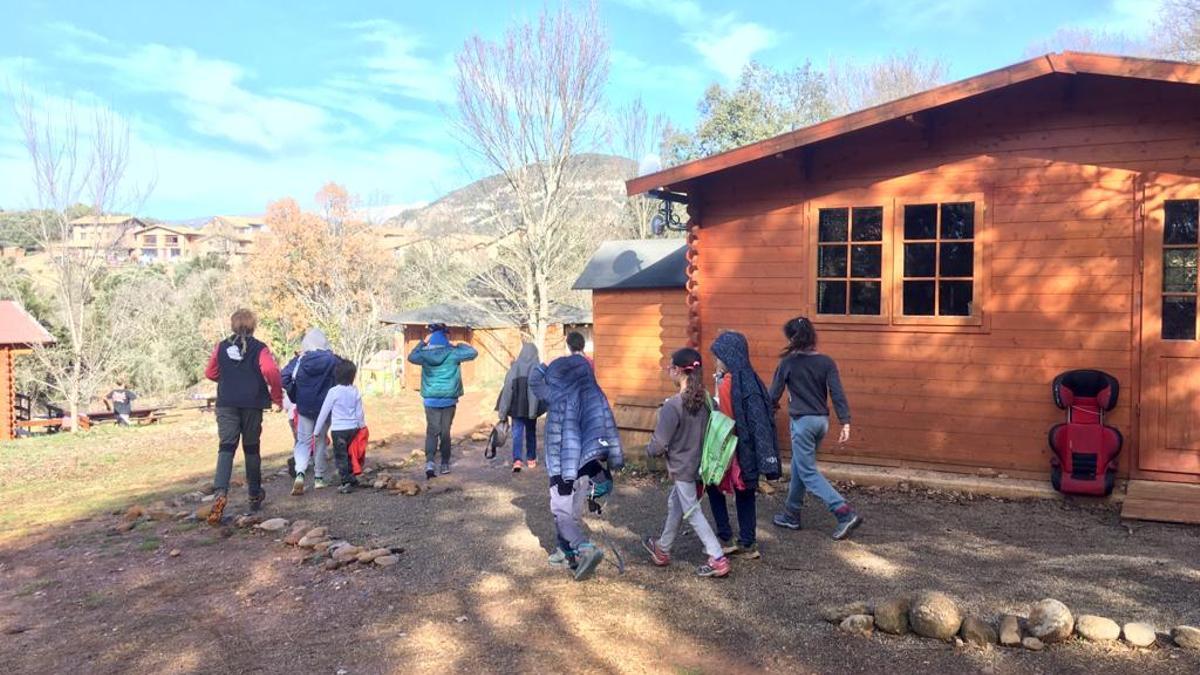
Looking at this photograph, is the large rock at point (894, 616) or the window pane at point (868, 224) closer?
the large rock at point (894, 616)

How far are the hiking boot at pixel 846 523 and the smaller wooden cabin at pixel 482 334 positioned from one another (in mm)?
23880

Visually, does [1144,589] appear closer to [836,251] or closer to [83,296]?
[836,251]

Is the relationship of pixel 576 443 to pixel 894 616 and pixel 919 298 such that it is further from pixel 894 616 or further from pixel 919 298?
pixel 919 298

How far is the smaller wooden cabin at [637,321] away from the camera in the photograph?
12.0 meters

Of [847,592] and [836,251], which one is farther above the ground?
[836,251]

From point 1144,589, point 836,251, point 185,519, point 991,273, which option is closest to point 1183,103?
point 991,273

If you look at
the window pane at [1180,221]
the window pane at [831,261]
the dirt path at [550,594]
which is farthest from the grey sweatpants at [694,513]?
the window pane at [1180,221]

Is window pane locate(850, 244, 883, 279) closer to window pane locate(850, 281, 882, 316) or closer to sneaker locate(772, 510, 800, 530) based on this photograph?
window pane locate(850, 281, 882, 316)

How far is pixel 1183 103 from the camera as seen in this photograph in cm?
707

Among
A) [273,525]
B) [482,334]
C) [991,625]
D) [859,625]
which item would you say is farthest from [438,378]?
[482,334]

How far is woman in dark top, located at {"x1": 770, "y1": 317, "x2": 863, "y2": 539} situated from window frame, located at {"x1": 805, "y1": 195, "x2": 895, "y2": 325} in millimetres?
2045

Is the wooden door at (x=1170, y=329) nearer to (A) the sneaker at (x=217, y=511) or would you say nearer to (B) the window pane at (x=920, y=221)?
(B) the window pane at (x=920, y=221)

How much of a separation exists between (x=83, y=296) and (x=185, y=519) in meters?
20.4

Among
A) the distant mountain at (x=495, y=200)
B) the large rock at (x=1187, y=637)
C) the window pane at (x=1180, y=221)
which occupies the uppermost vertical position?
the distant mountain at (x=495, y=200)
